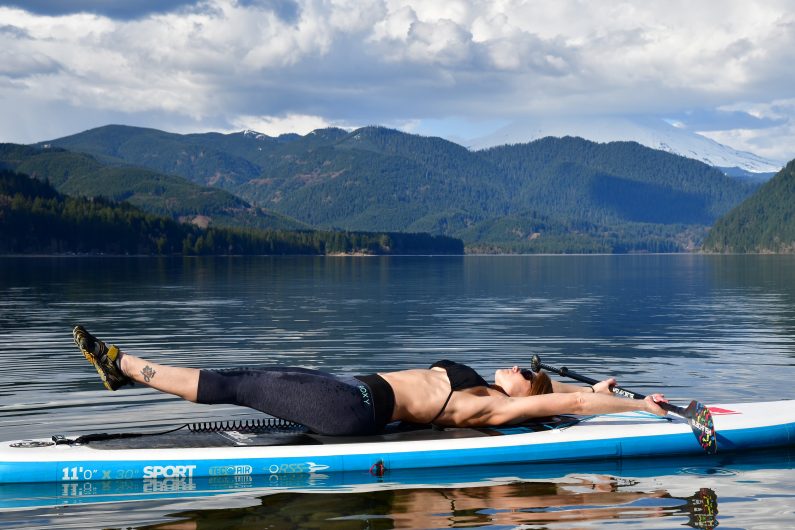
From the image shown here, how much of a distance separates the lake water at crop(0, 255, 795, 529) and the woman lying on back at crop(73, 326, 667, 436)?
0.87 m

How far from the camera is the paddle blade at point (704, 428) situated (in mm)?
14969

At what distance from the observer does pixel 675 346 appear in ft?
104

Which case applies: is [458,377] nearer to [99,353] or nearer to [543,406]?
[543,406]

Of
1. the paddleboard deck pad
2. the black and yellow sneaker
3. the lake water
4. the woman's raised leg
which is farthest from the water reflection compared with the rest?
the black and yellow sneaker

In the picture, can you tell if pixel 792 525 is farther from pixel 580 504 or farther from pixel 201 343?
pixel 201 343

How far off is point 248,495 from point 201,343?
64.1 ft

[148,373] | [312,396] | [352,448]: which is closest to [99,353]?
[148,373]

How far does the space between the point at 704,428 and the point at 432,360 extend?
45.7 feet

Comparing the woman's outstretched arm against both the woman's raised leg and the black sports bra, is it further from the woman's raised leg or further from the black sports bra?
the woman's raised leg

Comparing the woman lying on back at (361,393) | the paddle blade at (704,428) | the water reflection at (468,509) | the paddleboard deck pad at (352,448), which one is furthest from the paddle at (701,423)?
the water reflection at (468,509)

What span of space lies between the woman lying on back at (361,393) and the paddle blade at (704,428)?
1.22 metres

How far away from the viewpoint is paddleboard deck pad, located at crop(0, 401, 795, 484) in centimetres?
1327

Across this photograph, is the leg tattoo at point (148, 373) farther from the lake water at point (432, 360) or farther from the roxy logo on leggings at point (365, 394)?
the roxy logo on leggings at point (365, 394)

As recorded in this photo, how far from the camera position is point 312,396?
44.1 feet
